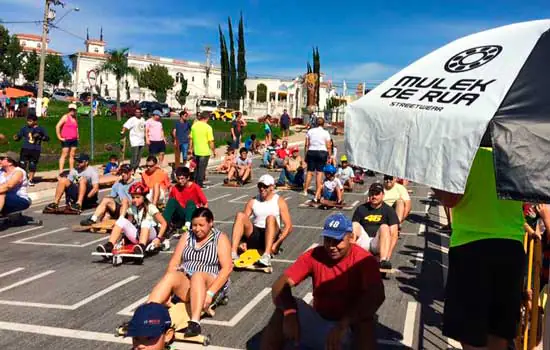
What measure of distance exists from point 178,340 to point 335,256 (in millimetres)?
1780

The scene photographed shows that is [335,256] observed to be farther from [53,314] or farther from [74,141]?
[74,141]

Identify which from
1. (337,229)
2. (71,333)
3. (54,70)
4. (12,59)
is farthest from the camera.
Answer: (54,70)

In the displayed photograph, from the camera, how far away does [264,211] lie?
796 centimetres

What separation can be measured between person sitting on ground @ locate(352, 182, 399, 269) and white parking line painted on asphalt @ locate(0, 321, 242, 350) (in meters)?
2.82

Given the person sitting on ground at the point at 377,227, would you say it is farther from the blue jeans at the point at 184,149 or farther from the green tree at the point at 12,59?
the green tree at the point at 12,59

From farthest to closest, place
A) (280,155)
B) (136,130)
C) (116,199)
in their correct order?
(280,155), (136,130), (116,199)

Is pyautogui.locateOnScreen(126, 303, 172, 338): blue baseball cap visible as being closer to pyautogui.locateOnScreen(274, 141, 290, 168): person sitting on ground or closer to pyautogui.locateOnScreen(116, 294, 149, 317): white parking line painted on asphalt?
pyautogui.locateOnScreen(116, 294, 149, 317): white parking line painted on asphalt

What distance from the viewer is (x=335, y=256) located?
4359mm

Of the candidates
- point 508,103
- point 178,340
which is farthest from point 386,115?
point 178,340

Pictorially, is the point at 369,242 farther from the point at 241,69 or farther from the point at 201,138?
the point at 241,69

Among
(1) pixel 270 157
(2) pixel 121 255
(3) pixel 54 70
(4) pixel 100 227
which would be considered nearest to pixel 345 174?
(1) pixel 270 157

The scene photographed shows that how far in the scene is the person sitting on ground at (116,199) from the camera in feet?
31.5

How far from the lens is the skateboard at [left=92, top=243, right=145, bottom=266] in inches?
307

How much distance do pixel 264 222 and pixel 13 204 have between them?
4766 millimetres
